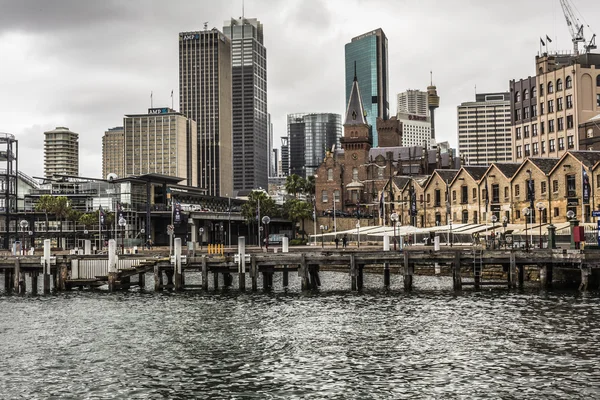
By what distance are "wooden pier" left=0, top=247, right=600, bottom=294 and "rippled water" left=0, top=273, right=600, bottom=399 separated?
3592 mm

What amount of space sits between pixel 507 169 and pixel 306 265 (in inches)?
1745

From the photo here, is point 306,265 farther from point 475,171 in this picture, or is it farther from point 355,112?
point 355,112

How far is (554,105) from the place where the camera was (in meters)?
141

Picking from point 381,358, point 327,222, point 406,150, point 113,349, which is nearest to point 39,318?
point 113,349

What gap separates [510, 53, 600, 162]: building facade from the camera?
134250 millimetres

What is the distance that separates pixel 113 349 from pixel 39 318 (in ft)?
49.7

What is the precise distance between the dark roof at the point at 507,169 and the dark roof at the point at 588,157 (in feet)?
35.0

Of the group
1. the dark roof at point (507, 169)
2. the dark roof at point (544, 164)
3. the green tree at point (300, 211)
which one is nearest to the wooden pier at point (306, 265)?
the dark roof at point (544, 164)

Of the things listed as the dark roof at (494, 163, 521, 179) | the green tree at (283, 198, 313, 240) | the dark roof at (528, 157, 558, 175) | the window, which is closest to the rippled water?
the window

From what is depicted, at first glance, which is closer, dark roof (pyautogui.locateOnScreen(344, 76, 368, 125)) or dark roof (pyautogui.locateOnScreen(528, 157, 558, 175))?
dark roof (pyautogui.locateOnScreen(528, 157, 558, 175))

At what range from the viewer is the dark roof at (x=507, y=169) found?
9745cm

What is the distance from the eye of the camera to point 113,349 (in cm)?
3962

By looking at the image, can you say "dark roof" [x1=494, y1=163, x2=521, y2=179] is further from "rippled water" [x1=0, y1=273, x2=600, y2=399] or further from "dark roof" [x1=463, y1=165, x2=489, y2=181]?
"rippled water" [x1=0, y1=273, x2=600, y2=399]

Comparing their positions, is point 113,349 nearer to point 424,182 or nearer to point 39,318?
point 39,318
